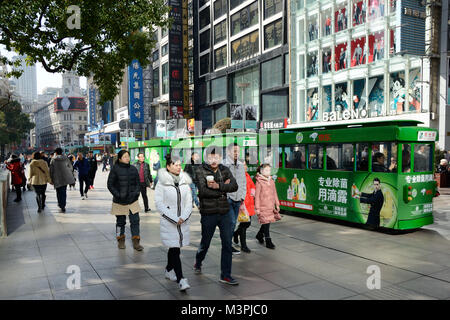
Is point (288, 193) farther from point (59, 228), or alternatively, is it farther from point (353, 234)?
point (59, 228)

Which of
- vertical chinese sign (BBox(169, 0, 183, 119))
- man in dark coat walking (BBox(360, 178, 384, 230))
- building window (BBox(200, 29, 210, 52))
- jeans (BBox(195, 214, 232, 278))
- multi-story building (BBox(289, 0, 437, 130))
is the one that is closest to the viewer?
jeans (BBox(195, 214, 232, 278))

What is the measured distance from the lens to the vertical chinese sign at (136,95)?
45.8 m

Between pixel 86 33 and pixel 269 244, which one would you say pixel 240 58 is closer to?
pixel 86 33

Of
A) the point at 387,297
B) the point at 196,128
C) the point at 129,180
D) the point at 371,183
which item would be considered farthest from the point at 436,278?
the point at 196,128

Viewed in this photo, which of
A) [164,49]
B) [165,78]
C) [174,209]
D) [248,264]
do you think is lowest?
[248,264]

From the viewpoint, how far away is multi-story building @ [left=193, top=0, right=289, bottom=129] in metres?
29.6

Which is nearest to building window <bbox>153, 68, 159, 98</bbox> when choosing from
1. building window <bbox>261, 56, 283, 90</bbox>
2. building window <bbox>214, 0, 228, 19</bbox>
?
building window <bbox>214, 0, 228, 19</bbox>

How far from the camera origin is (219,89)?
37.6 meters

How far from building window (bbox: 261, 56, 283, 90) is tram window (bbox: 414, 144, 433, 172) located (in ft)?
70.0

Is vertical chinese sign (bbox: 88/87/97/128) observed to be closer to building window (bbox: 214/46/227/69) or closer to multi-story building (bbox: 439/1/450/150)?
building window (bbox: 214/46/227/69)

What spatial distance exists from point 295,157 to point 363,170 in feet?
8.05

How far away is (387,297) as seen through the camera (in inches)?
191

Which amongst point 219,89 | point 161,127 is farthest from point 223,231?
point 161,127
